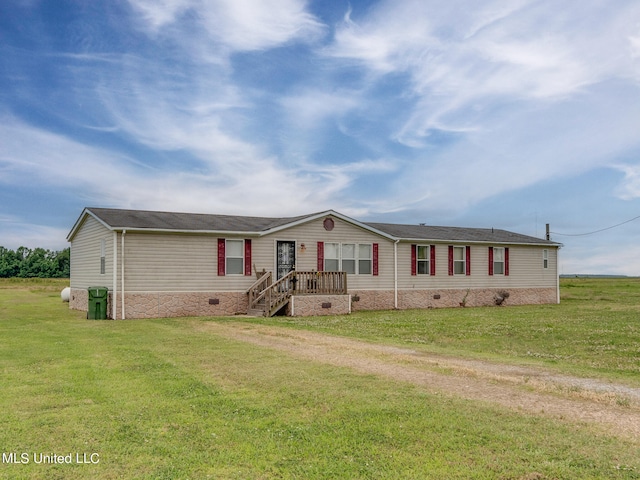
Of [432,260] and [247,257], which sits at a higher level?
[247,257]

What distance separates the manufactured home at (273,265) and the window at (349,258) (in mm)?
46

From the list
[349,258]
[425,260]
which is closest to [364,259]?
[349,258]

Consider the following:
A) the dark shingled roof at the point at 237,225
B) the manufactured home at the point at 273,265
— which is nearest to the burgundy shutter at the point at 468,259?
the manufactured home at the point at 273,265

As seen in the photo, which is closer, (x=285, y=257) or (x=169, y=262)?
(x=169, y=262)

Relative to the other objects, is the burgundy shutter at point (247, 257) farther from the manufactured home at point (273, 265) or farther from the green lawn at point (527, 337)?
the green lawn at point (527, 337)

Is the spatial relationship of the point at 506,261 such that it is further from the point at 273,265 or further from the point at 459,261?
the point at 273,265

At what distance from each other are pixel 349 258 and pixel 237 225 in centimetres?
537

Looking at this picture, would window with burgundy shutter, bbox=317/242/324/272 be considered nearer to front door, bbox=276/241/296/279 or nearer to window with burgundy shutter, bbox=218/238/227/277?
front door, bbox=276/241/296/279

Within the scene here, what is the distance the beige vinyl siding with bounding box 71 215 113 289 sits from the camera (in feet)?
72.7

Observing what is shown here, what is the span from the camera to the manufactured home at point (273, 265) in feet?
71.0

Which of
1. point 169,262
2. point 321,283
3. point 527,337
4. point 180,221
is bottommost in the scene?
point 527,337

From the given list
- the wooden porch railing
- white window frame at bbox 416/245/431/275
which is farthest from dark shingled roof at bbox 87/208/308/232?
white window frame at bbox 416/245/431/275

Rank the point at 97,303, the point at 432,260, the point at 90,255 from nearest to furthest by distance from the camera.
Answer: the point at 97,303 → the point at 90,255 → the point at 432,260

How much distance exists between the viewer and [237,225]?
2445 centimetres
